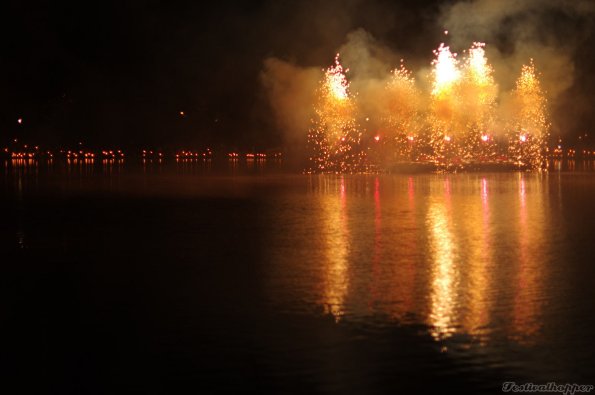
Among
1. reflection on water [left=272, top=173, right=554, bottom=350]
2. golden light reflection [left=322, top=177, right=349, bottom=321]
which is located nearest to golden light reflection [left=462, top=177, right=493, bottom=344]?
reflection on water [left=272, top=173, right=554, bottom=350]

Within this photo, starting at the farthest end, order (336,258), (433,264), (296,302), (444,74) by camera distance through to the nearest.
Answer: (444,74)
(336,258)
(433,264)
(296,302)

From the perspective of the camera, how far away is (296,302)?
11133 millimetres

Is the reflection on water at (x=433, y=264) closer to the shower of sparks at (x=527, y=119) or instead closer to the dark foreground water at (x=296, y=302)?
the dark foreground water at (x=296, y=302)

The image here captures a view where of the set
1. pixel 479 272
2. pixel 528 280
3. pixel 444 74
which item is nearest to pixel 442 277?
pixel 479 272

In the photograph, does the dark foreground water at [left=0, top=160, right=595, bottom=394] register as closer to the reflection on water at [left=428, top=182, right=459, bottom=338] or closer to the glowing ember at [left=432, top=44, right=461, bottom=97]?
the reflection on water at [left=428, top=182, right=459, bottom=338]

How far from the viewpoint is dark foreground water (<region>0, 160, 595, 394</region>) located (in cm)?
813

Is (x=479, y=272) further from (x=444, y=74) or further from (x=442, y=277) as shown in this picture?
(x=444, y=74)

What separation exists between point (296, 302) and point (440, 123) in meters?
47.0

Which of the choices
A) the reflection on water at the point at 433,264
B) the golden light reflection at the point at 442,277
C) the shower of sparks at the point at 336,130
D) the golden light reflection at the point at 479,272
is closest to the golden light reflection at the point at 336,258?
the reflection on water at the point at 433,264

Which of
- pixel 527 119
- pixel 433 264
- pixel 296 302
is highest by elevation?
pixel 527 119

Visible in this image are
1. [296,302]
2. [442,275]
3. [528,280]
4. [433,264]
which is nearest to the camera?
[296,302]

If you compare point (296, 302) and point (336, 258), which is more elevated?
point (336, 258)

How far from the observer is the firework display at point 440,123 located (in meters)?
52.7

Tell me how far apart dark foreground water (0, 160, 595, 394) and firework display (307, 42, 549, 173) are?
98.9 ft
